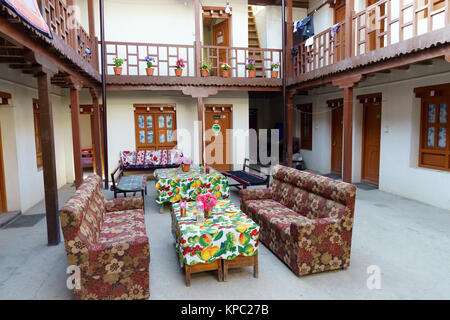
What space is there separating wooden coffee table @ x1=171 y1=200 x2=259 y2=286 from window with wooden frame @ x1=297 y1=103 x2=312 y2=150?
28.0 feet

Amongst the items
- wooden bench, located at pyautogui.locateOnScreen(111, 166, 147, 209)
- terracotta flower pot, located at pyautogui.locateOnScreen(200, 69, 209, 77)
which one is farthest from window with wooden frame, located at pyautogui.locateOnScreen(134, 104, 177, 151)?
wooden bench, located at pyautogui.locateOnScreen(111, 166, 147, 209)

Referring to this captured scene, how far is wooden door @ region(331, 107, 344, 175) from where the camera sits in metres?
9.86

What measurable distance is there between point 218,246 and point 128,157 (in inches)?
267

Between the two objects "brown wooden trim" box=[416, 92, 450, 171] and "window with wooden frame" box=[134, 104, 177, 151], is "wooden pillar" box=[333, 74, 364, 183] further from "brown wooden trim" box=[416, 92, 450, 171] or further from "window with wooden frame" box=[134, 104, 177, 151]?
"window with wooden frame" box=[134, 104, 177, 151]

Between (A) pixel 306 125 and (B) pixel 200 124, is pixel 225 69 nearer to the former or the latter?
(B) pixel 200 124

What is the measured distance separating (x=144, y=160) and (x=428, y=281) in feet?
25.2

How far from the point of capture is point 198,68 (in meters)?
8.97

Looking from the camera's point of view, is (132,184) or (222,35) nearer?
(132,184)

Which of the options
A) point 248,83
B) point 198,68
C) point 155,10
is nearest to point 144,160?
point 198,68

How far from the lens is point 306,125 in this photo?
11734 mm

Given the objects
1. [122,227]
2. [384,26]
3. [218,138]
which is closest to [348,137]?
[384,26]

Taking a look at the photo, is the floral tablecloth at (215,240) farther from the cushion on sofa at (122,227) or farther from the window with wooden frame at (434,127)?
the window with wooden frame at (434,127)

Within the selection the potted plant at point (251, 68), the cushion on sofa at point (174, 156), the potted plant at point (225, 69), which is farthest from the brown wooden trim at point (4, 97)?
the potted plant at point (251, 68)

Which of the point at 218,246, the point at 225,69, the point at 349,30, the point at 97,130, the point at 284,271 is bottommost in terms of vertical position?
the point at 284,271
